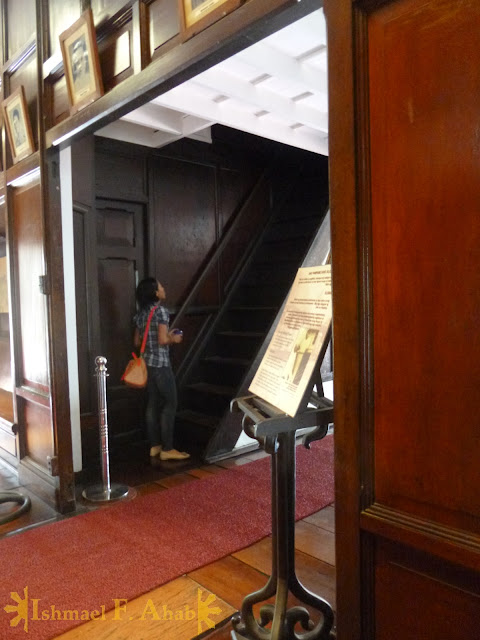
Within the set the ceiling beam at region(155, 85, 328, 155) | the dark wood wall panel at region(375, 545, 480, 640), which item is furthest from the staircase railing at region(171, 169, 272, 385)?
the dark wood wall panel at region(375, 545, 480, 640)

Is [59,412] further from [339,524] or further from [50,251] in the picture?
[339,524]

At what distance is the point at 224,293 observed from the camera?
5.27m

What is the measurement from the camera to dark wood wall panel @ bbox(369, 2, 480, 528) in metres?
1.09

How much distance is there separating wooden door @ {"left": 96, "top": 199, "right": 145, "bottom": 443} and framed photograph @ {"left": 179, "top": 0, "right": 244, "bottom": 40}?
249cm

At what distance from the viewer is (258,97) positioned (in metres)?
3.78

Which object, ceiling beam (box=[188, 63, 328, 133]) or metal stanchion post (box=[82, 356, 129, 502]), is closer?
metal stanchion post (box=[82, 356, 129, 502])

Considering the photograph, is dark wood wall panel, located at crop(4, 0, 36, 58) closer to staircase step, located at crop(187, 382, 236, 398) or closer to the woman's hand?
the woman's hand

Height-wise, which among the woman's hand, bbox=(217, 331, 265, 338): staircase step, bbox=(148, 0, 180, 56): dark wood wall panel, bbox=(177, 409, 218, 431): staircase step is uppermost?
bbox=(148, 0, 180, 56): dark wood wall panel

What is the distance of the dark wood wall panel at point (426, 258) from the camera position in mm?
1090

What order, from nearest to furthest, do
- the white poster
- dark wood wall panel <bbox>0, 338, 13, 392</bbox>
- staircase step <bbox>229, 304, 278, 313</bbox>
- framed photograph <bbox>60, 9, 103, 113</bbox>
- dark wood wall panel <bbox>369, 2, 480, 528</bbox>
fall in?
dark wood wall panel <bbox>369, 2, 480, 528</bbox>, the white poster, framed photograph <bbox>60, 9, 103, 113</bbox>, dark wood wall panel <bbox>0, 338, 13, 392</bbox>, staircase step <bbox>229, 304, 278, 313</bbox>

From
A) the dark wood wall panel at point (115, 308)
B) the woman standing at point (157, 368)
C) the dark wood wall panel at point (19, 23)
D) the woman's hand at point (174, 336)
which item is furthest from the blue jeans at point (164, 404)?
the dark wood wall panel at point (19, 23)

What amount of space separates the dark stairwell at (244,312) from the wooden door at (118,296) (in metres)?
0.49

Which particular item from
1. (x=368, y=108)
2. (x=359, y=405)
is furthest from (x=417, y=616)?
(x=368, y=108)

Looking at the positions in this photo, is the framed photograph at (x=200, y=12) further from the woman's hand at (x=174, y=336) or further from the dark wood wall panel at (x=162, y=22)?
the woman's hand at (x=174, y=336)
